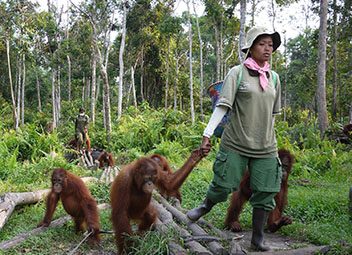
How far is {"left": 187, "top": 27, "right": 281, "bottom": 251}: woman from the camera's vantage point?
3.58 meters

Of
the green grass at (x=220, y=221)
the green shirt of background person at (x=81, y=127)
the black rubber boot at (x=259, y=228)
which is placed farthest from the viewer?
the green shirt of background person at (x=81, y=127)

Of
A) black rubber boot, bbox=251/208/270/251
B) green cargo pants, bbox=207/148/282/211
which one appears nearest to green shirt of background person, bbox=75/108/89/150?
green cargo pants, bbox=207/148/282/211

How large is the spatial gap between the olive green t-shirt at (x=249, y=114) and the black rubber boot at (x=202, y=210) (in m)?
0.60

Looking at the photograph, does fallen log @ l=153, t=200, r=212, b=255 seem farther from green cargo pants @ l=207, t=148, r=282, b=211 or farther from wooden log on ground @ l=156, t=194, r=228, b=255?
green cargo pants @ l=207, t=148, r=282, b=211

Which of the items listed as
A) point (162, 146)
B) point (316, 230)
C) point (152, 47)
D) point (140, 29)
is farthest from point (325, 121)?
point (152, 47)

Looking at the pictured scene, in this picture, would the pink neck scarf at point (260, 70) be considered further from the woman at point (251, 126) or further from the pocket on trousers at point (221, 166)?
the pocket on trousers at point (221, 166)

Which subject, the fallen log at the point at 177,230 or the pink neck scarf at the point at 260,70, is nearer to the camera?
the fallen log at the point at 177,230

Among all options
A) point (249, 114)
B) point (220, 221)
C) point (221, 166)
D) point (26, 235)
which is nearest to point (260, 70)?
point (249, 114)

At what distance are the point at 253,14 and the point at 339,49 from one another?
629 cm

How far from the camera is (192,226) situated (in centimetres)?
426

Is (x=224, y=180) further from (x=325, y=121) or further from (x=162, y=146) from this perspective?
(x=325, y=121)

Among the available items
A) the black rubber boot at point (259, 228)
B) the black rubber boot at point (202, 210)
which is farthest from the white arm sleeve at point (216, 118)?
the black rubber boot at point (259, 228)

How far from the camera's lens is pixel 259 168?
145 inches

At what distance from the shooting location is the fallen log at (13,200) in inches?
197
